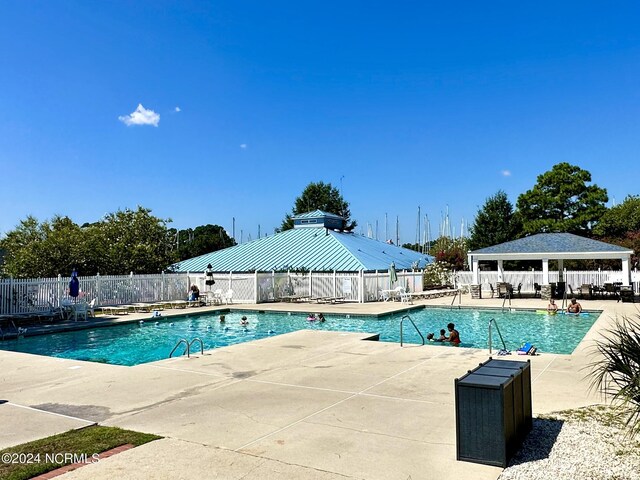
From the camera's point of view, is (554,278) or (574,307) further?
(554,278)

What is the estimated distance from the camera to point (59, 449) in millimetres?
5211

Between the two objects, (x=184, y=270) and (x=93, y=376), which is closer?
(x=93, y=376)

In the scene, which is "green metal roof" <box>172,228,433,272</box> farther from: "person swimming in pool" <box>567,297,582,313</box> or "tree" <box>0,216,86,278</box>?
"person swimming in pool" <box>567,297,582,313</box>

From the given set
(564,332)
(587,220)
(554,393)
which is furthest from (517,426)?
(587,220)

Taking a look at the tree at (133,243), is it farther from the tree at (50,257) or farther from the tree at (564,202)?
the tree at (564,202)

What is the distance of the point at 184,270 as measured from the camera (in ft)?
115

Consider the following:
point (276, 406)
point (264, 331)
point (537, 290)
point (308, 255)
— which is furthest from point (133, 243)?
point (276, 406)

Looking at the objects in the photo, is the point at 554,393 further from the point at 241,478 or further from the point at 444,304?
the point at 444,304

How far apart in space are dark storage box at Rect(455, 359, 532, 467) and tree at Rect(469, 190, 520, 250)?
41.2 metres

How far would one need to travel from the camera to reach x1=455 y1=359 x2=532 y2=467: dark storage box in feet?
15.6

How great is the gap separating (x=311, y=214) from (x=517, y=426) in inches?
1478

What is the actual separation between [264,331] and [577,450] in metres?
13.7

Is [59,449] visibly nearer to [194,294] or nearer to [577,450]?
[577,450]

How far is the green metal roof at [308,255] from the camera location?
31.3 meters
